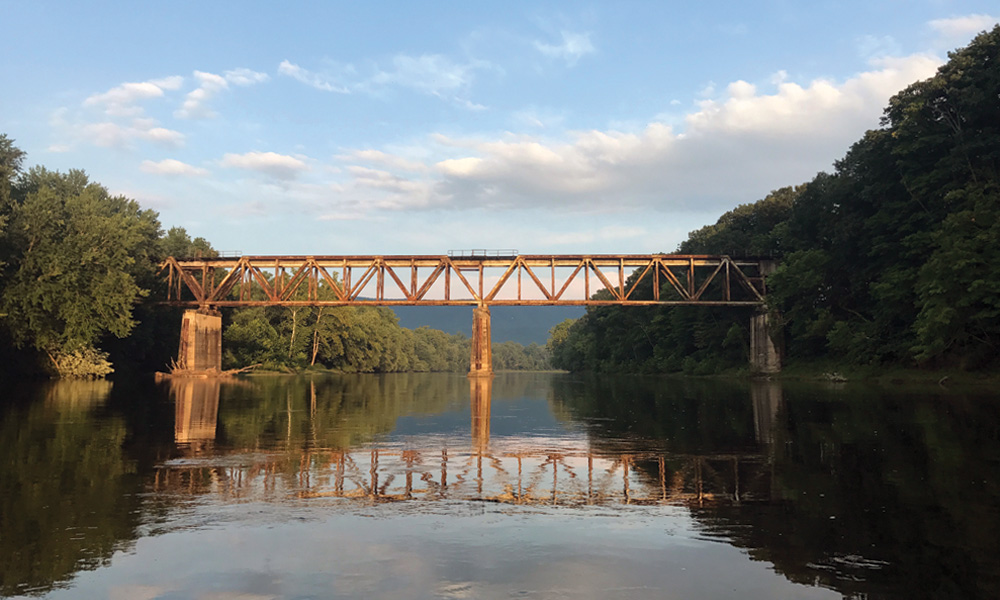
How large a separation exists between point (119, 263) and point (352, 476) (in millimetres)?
49527

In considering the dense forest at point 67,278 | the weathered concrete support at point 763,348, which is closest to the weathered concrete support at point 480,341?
the weathered concrete support at point 763,348

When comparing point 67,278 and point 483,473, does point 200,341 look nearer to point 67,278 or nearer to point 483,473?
point 67,278

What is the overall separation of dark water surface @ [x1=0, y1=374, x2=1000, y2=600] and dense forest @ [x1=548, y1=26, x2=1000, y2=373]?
26161 mm

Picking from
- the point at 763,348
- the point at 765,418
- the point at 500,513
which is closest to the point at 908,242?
the point at 763,348

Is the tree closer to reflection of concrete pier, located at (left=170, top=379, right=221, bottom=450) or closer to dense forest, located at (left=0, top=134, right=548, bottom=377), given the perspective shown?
dense forest, located at (left=0, top=134, right=548, bottom=377)

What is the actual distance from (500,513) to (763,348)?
211ft

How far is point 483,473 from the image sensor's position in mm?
12930

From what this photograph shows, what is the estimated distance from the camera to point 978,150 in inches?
1810

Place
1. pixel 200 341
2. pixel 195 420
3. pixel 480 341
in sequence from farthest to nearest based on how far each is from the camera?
pixel 480 341
pixel 200 341
pixel 195 420

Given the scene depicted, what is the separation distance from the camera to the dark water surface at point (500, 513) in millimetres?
6617

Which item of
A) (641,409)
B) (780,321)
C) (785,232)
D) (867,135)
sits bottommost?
(641,409)

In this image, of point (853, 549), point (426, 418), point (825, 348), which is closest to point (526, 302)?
point (825, 348)

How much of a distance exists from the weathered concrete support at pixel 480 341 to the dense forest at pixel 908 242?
25464mm

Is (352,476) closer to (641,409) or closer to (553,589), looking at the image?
(553,589)
